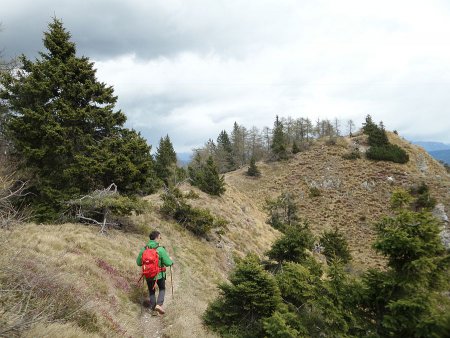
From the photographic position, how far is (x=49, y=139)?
49.4ft

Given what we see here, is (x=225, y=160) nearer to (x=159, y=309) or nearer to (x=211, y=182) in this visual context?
(x=211, y=182)

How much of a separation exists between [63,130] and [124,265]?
7.24 metres

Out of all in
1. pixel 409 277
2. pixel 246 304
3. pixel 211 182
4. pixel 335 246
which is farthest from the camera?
pixel 211 182

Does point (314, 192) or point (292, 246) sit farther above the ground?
point (292, 246)

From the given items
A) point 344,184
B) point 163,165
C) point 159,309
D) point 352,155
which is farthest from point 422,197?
point 159,309

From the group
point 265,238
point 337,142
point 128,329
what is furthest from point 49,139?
point 337,142

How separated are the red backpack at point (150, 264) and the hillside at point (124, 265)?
1066mm

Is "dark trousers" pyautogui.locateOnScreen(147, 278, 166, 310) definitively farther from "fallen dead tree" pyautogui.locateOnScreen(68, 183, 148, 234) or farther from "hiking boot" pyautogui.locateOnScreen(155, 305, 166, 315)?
"fallen dead tree" pyautogui.locateOnScreen(68, 183, 148, 234)

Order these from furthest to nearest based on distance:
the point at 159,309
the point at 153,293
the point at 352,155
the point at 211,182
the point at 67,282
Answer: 1. the point at 352,155
2. the point at 211,182
3. the point at 153,293
4. the point at 159,309
5. the point at 67,282

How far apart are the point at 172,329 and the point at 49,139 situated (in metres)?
10.9

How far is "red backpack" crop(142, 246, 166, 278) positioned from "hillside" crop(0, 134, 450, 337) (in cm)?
107

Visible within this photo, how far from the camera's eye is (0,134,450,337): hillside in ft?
19.0

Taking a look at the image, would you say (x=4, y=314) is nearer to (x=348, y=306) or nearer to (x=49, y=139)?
(x=348, y=306)

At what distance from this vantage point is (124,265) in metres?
12.0
